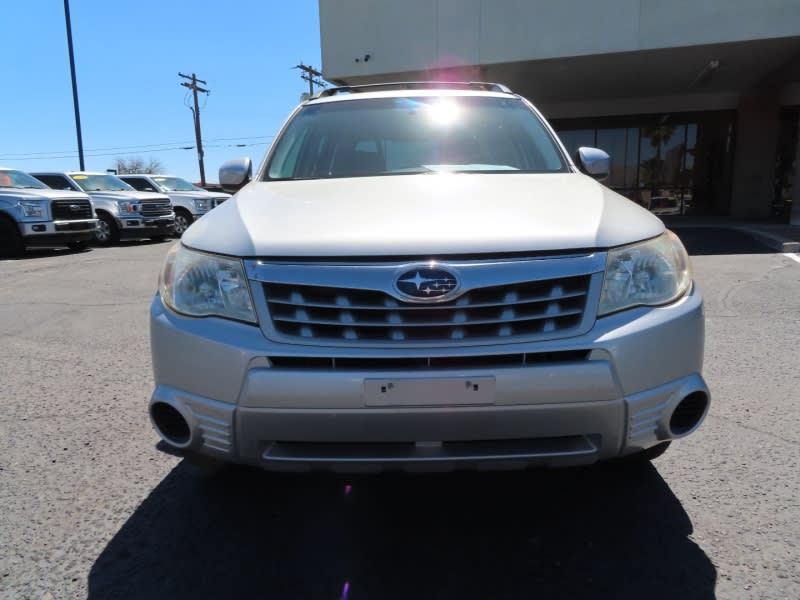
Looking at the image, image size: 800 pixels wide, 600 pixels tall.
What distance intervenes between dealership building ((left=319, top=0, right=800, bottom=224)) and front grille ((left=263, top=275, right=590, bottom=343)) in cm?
652

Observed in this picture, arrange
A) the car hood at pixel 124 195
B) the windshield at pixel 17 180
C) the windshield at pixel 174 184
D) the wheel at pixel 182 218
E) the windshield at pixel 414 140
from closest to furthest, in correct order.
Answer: the windshield at pixel 414 140 < the windshield at pixel 17 180 < the car hood at pixel 124 195 < the wheel at pixel 182 218 < the windshield at pixel 174 184

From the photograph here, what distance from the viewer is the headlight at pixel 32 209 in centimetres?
1121

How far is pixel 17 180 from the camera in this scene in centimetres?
1208

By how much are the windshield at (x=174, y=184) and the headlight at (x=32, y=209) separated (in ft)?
20.6

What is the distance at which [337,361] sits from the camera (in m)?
1.75

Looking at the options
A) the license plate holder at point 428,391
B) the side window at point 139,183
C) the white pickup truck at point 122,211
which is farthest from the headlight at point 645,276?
the side window at point 139,183

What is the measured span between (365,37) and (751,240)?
32.3ft

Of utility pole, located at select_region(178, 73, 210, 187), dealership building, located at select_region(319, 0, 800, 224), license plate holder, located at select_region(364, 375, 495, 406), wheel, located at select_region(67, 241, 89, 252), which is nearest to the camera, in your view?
license plate holder, located at select_region(364, 375, 495, 406)

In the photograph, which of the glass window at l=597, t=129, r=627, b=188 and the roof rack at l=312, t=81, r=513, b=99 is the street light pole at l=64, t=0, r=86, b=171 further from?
the roof rack at l=312, t=81, r=513, b=99

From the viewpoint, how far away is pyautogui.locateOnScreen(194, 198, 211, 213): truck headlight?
17.0 metres

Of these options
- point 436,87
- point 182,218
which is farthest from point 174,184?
point 436,87

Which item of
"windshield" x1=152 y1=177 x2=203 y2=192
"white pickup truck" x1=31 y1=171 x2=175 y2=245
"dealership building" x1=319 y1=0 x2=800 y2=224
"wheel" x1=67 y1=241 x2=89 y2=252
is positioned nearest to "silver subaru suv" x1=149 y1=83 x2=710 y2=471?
"dealership building" x1=319 y1=0 x2=800 y2=224

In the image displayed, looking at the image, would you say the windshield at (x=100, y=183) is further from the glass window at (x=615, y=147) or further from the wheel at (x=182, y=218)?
the glass window at (x=615, y=147)

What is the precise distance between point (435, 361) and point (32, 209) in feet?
39.8
